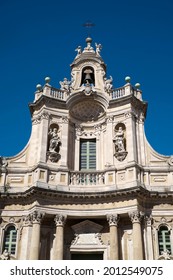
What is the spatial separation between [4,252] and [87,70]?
12.3 meters

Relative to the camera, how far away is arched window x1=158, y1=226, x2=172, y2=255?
53.6 feet

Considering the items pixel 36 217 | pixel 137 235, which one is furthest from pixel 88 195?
pixel 137 235

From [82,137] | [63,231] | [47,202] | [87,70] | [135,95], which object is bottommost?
[63,231]

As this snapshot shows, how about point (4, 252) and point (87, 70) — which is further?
point (87, 70)

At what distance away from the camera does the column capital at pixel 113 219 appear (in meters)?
16.6

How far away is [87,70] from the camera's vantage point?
2286 centimetres

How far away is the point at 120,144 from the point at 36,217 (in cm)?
584

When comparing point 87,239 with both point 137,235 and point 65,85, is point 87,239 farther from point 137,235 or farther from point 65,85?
point 65,85

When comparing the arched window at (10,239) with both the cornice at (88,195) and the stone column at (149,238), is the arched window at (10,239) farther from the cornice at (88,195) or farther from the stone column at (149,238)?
the stone column at (149,238)

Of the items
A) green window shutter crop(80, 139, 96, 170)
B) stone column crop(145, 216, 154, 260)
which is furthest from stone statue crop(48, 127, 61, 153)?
stone column crop(145, 216, 154, 260)

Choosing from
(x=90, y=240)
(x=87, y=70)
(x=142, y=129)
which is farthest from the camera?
(x=87, y=70)

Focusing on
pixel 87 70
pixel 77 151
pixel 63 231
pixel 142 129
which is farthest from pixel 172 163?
pixel 87 70

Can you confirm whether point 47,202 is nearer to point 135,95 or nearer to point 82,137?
point 82,137

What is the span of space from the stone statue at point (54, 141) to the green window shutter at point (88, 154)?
159 centimetres
